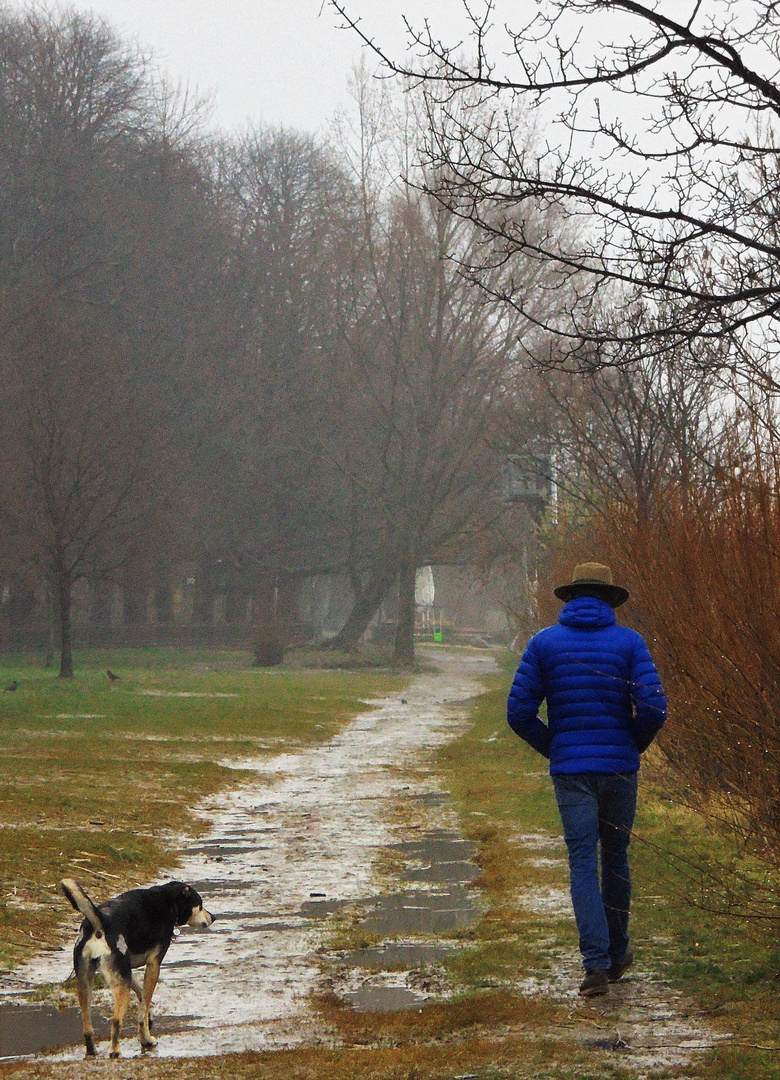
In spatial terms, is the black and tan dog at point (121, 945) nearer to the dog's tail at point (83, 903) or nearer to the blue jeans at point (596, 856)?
the dog's tail at point (83, 903)

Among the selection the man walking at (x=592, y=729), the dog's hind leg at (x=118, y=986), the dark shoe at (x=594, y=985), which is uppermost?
the man walking at (x=592, y=729)

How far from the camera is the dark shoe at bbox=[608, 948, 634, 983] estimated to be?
7625mm

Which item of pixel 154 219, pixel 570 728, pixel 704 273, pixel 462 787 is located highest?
pixel 154 219

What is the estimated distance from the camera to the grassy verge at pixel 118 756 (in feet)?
36.9

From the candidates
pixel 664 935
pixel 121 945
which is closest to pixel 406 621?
pixel 664 935

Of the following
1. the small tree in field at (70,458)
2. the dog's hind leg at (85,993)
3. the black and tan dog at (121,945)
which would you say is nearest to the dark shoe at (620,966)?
the black and tan dog at (121,945)

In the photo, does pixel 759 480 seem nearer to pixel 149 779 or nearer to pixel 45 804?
pixel 45 804

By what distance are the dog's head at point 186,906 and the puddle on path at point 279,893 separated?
1.38 ft

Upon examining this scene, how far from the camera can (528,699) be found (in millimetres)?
7547

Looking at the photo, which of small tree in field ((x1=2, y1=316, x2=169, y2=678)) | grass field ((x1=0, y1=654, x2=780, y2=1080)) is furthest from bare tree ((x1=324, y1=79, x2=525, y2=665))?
grass field ((x1=0, y1=654, x2=780, y2=1080))

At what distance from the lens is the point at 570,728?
7.58 m

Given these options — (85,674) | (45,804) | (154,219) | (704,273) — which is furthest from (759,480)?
(154,219)

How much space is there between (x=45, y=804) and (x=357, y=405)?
128 ft

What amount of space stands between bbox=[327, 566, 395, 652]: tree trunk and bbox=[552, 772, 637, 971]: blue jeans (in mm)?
45121
